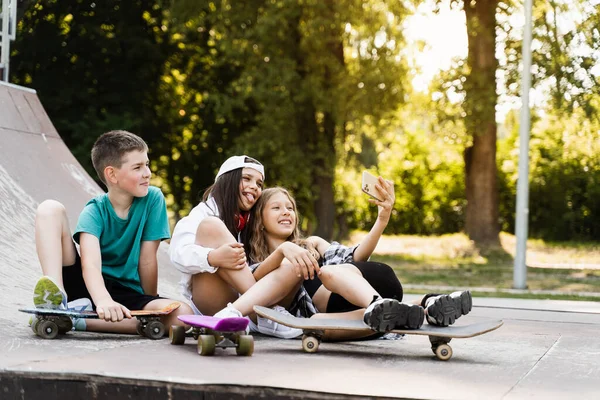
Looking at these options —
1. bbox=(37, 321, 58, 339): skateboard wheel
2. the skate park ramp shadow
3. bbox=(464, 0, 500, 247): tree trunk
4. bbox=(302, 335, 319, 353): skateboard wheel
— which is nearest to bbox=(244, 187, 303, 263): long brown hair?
bbox=(302, 335, 319, 353): skateboard wheel

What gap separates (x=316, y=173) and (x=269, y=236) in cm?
1572

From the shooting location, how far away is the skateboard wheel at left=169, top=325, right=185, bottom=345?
4547 millimetres

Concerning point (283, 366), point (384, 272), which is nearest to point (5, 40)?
point (384, 272)

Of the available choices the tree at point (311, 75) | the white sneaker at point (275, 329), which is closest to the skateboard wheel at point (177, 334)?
the white sneaker at point (275, 329)

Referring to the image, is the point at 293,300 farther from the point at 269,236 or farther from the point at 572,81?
the point at 572,81

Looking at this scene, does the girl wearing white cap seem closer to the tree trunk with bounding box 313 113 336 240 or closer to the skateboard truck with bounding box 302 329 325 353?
the skateboard truck with bounding box 302 329 325 353

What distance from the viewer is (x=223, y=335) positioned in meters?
4.27

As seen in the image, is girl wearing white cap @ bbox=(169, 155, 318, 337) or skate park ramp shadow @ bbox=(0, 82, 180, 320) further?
skate park ramp shadow @ bbox=(0, 82, 180, 320)

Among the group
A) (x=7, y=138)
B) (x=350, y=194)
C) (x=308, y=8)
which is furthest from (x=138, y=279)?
(x=350, y=194)

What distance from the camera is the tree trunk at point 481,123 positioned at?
18.1m

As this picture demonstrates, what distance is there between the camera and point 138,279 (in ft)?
16.8

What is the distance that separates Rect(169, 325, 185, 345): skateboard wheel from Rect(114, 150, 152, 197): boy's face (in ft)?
2.69

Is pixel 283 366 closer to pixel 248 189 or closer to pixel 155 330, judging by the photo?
pixel 155 330

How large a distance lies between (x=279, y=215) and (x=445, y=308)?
1180mm
